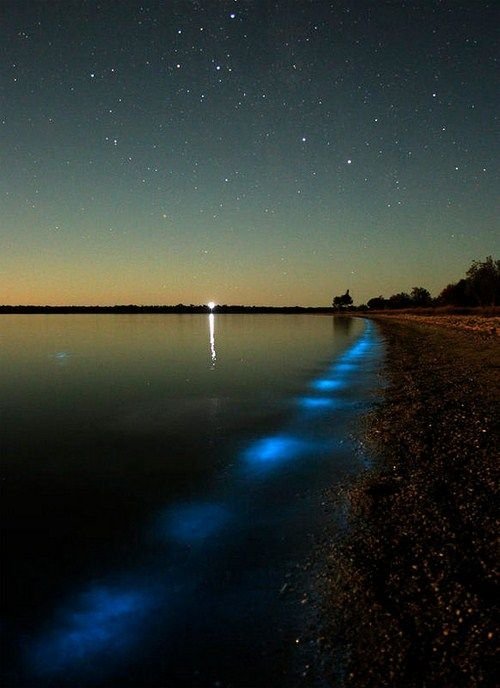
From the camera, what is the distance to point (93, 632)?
4.74 metres

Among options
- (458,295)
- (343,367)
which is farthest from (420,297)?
(343,367)

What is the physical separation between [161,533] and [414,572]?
3504 millimetres

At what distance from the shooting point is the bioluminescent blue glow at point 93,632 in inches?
172

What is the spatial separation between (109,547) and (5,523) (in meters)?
1.97

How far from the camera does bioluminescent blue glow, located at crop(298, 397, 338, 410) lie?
53.9ft

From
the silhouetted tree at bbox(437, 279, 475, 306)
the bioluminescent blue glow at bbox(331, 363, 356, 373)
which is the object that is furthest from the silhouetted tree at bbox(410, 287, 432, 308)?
the bioluminescent blue glow at bbox(331, 363, 356, 373)

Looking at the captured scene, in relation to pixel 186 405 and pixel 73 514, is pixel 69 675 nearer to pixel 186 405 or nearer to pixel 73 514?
pixel 73 514

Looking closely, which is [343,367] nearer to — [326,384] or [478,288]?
[326,384]

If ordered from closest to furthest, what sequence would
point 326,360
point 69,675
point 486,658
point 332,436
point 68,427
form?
point 486,658 → point 69,675 → point 332,436 → point 68,427 → point 326,360

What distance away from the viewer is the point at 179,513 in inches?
299

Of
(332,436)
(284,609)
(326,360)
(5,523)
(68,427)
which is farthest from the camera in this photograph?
(326,360)

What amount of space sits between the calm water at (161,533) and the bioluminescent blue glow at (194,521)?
32mm

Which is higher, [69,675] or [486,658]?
[486,658]

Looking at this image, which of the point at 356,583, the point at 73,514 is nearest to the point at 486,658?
the point at 356,583
